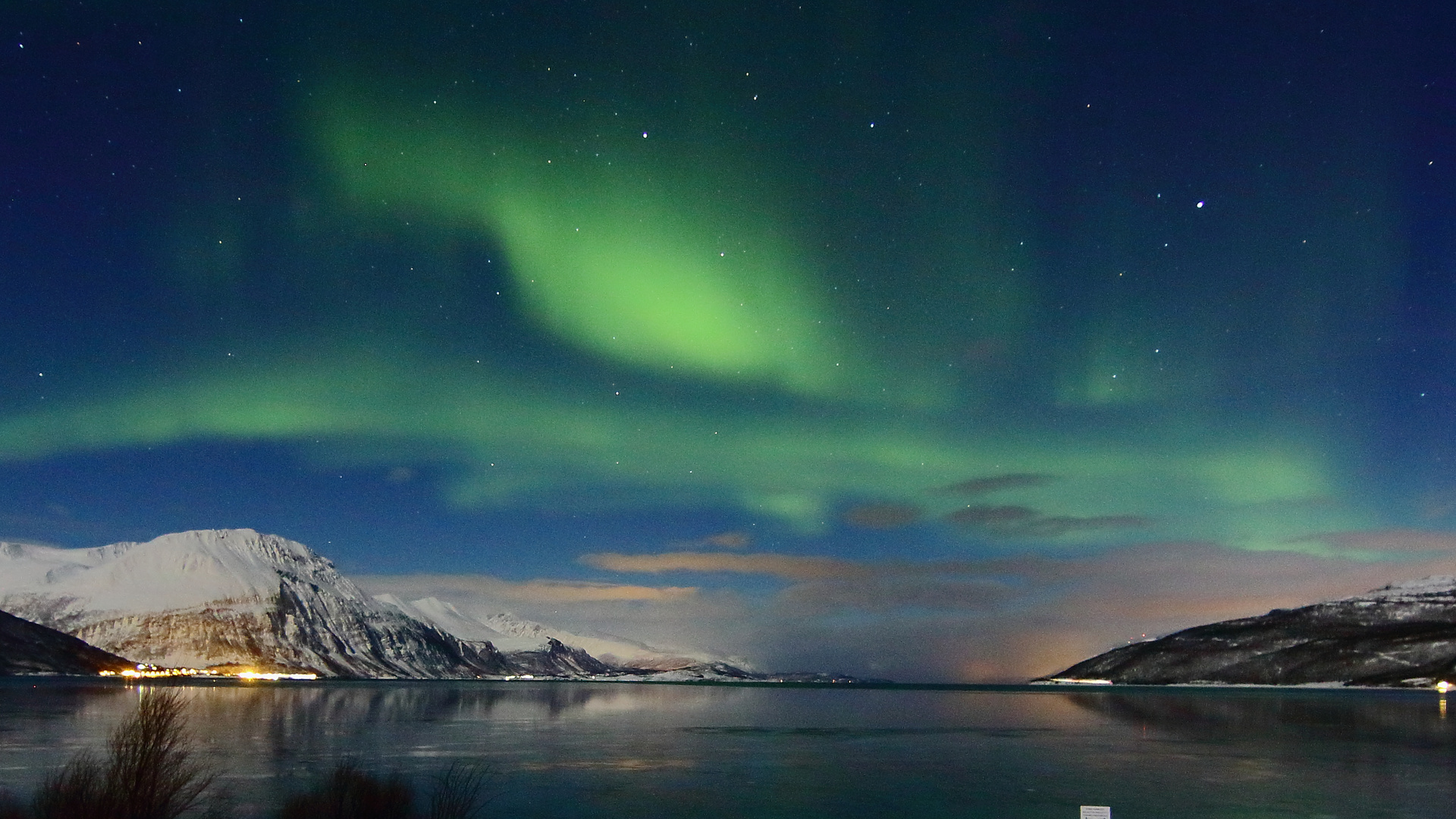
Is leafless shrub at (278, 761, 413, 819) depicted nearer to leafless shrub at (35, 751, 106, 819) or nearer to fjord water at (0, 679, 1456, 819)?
fjord water at (0, 679, 1456, 819)

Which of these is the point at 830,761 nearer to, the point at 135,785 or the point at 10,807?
the point at 10,807

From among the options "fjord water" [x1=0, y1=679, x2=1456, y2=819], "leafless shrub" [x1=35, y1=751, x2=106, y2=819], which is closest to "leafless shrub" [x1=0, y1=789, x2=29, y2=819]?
"leafless shrub" [x1=35, y1=751, x2=106, y2=819]

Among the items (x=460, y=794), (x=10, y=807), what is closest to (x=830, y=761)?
(x=460, y=794)

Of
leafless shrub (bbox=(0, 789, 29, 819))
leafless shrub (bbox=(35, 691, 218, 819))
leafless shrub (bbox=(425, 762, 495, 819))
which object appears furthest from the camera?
leafless shrub (bbox=(425, 762, 495, 819))

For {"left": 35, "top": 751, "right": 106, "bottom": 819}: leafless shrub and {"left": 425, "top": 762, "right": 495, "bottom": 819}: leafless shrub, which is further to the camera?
{"left": 425, "top": 762, "right": 495, "bottom": 819}: leafless shrub

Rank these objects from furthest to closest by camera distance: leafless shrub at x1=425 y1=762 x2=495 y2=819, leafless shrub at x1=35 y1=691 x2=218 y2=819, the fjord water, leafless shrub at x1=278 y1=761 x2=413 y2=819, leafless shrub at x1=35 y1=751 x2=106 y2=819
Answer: the fjord water < leafless shrub at x1=425 y1=762 x2=495 y2=819 < leafless shrub at x1=278 y1=761 x2=413 y2=819 < leafless shrub at x1=35 y1=751 x2=106 y2=819 < leafless shrub at x1=35 y1=691 x2=218 y2=819

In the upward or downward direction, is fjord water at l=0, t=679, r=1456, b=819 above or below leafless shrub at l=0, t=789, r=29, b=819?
below

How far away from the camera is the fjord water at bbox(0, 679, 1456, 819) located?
42.7m

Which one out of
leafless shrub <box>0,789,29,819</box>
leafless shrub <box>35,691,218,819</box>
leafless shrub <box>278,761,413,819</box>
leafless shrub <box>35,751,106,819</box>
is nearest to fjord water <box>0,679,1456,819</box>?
leafless shrub <box>278,761,413,819</box>

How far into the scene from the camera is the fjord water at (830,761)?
4272cm

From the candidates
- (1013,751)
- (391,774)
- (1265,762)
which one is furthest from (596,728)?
(1265,762)

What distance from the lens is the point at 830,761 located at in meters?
64.1

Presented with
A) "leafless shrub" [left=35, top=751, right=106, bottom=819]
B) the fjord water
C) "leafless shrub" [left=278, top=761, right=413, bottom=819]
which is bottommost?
the fjord water

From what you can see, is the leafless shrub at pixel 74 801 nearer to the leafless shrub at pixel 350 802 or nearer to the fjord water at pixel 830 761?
the leafless shrub at pixel 350 802
